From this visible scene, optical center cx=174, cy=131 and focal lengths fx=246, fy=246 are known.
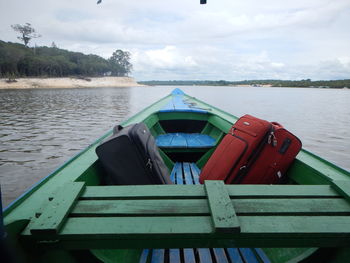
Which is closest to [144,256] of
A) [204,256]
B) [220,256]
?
[204,256]

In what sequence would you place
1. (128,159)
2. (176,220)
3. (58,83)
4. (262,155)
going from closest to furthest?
(176,220) → (128,159) → (262,155) → (58,83)

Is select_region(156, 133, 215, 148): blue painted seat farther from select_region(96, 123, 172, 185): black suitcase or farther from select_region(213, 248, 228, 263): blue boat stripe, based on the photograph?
select_region(213, 248, 228, 263): blue boat stripe

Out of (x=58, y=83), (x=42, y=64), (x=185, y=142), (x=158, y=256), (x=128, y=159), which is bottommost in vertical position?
(x=58, y=83)

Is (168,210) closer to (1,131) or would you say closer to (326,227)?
(326,227)

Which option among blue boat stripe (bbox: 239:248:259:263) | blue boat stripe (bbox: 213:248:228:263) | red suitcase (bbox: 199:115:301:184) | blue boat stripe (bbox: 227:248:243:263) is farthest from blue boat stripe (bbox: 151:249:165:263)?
red suitcase (bbox: 199:115:301:184)

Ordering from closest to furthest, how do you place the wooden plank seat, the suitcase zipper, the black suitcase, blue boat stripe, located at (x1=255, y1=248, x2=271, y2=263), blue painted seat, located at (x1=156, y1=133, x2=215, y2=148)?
the wooden plank seat → blue boat stripe, located at (x1=255, y1=248, x2=271, y2=263) → the black suitcase → the suitcase zipper → blue painted seat, located at (x1=156, y1=133, x2=215, y2=148)

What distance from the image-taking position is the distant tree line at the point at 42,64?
61.1 metres

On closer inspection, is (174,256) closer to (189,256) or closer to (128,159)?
(189,256)

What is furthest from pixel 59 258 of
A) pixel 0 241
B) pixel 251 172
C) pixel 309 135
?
pixel 309 135

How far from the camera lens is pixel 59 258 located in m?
1.53

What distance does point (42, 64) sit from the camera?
6881 cm

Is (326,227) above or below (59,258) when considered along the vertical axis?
above

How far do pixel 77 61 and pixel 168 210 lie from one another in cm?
10660

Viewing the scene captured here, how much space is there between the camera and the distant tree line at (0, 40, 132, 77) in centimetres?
6112
